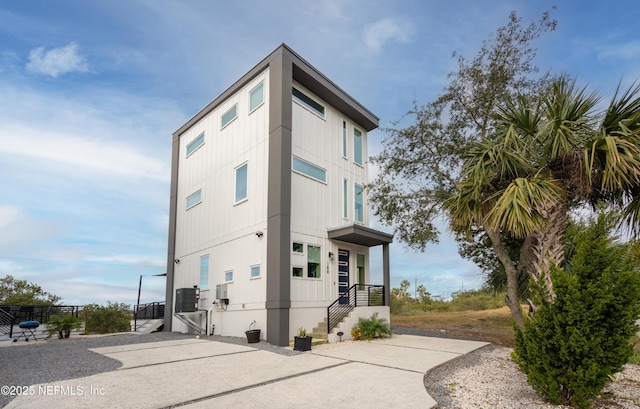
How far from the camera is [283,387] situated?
19.6ft

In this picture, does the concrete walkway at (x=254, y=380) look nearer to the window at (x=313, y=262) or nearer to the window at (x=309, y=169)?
the window at (x=313, y=262)

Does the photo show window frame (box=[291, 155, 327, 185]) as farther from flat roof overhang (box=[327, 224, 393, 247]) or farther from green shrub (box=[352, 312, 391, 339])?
green shrub (box=[352, 312, 391, 339])

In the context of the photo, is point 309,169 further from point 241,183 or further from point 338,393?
point 338,393

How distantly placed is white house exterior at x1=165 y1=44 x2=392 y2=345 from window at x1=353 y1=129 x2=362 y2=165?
5 centimetres

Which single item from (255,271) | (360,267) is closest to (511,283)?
(360,267)

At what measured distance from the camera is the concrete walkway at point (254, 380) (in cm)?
518

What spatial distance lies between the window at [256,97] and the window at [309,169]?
2.59 metres

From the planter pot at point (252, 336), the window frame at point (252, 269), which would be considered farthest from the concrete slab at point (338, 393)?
the window frame at point (252, 269)

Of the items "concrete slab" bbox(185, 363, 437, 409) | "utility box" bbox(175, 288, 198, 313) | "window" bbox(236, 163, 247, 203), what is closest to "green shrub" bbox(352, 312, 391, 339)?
"concrete slab" bbox(185, 363, 437, 409)

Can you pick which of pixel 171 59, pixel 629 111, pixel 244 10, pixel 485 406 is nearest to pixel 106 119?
pixel 171 59

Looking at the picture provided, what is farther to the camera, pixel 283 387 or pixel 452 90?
pixel 452 90

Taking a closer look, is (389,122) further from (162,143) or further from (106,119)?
(162,143)

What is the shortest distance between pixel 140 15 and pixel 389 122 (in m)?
7.76

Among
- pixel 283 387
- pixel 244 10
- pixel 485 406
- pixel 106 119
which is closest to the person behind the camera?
pixel 485 406
